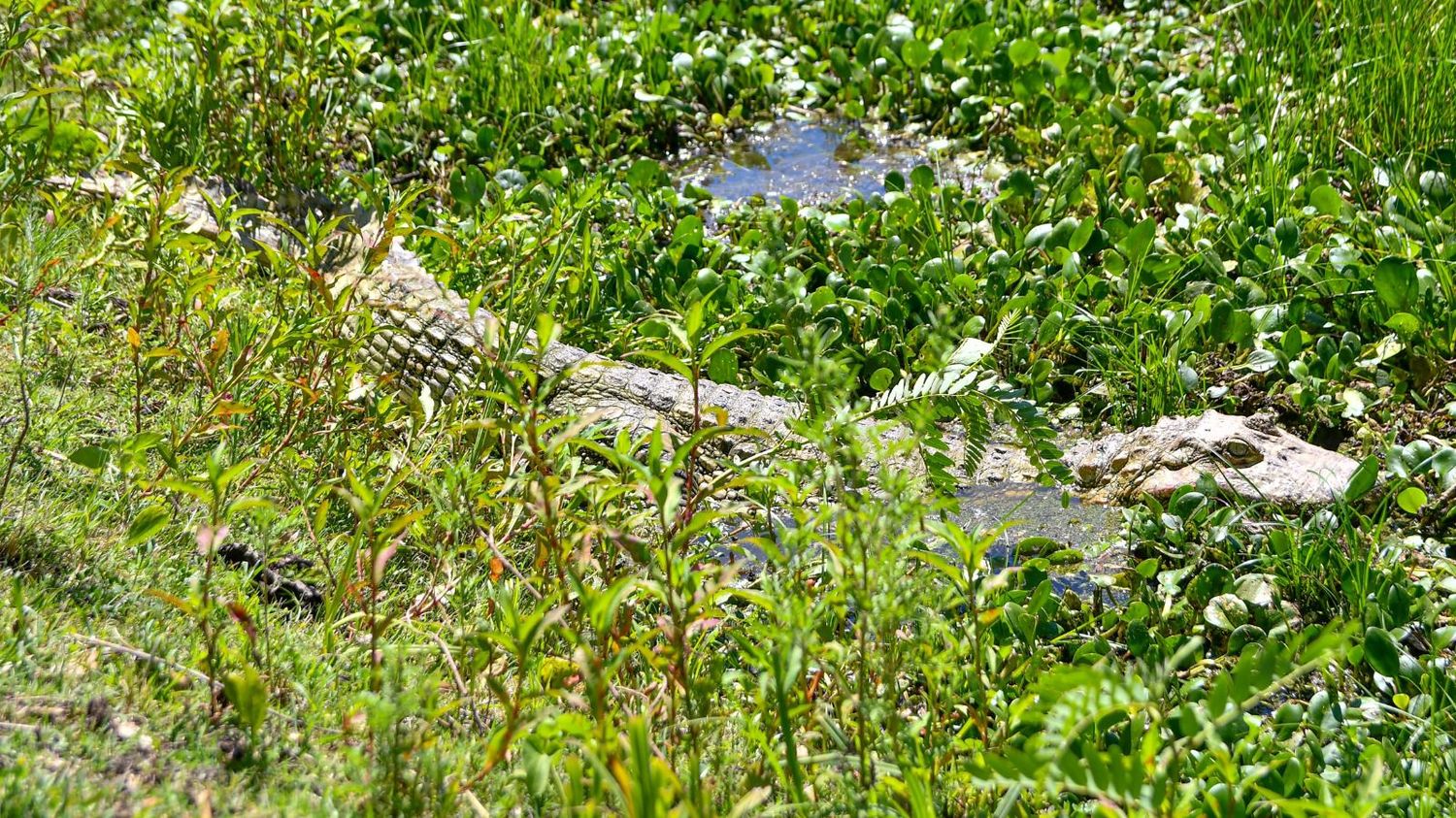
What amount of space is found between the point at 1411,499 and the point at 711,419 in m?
1.61

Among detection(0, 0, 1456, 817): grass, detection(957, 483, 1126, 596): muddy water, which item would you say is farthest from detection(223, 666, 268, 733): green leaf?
detection(957, 483, 1126, 596): muddy water

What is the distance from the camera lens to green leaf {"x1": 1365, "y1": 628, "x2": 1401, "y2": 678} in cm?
241

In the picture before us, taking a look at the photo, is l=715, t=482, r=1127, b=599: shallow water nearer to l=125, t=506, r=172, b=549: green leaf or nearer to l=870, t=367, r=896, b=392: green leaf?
l=870, t=367, r=896, b=392: green leaf

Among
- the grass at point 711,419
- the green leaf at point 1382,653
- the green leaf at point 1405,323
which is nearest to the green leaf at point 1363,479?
the grass at point 711,419

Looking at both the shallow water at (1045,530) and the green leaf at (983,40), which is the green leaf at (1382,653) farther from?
the green leaf at (983,40)

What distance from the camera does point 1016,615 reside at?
2.59 m

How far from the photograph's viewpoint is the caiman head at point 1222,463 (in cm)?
299

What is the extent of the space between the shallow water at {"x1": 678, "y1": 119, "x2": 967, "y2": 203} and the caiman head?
5.84 ft

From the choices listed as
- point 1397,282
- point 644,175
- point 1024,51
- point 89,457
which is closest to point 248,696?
point 89,457

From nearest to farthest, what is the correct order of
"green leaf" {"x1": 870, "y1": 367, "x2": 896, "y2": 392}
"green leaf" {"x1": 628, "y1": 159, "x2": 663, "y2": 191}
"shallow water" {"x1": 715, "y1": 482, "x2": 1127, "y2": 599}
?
"shallow water" {"x1": 715, "y1": 482, "x2": 1127, "y2": 599}
"green leaf" {"x1": 870, "y1": 367, "x2": 896, "y2": 392}
"green leaf" {"x1": 628, "y1": 159, "x2": 663, "y2": 191}

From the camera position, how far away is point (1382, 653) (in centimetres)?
242

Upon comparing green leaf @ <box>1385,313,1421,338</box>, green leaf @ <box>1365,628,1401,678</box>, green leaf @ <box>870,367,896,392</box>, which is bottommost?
green leaf @ <box>1365,628,1401,678</box>

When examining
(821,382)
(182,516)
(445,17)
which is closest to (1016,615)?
(821,382)

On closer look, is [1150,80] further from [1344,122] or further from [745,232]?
[745,232]
